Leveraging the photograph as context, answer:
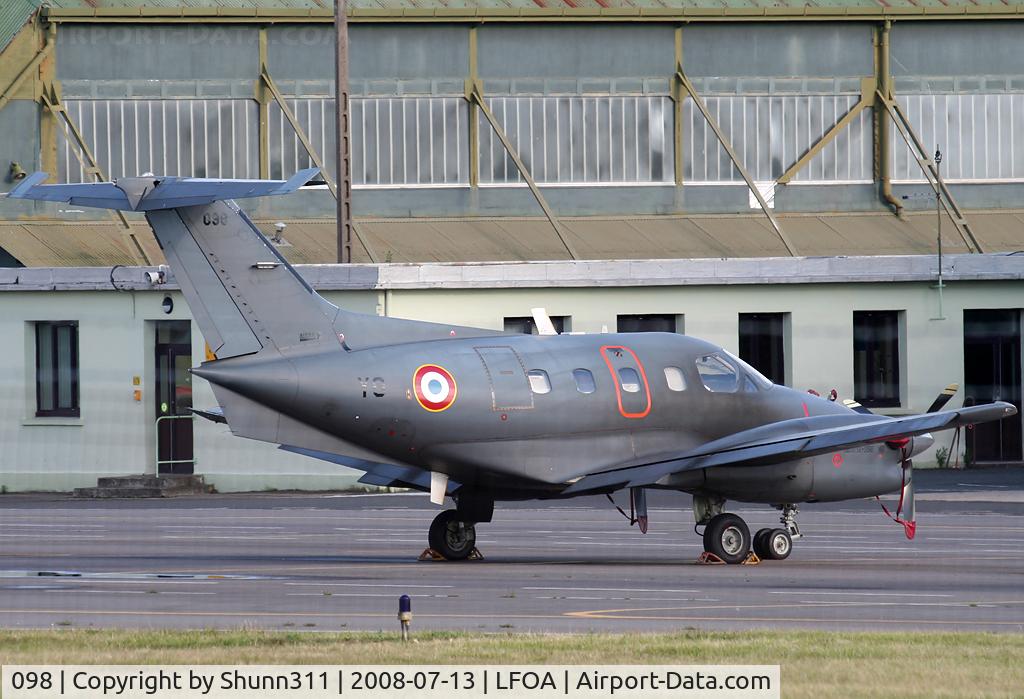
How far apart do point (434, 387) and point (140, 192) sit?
15.6 feet

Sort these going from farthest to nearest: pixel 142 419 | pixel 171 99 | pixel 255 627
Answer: pixel 171 99, pixel 142 419, pixel 255 627

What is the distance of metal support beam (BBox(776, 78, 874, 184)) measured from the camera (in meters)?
57.2

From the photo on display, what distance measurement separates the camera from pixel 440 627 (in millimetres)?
18297

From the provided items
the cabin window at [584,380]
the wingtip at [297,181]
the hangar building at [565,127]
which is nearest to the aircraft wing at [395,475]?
the cabin window at [584,380]

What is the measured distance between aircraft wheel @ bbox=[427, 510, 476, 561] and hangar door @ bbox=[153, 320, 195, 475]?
2092 centimetres

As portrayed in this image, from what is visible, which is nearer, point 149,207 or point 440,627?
point 440,627

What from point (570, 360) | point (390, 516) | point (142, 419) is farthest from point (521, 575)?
point (142, 419)

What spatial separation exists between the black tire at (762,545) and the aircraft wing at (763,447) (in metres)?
1.14

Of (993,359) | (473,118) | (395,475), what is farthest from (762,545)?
(473,118)

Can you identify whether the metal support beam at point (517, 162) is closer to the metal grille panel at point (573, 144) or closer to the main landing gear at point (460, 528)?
the metal grille panel at point (573, 144)

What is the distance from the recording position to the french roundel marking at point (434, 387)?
1006 inches

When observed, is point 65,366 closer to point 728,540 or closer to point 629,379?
point 629,379

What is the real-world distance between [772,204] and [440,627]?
40.0 metres

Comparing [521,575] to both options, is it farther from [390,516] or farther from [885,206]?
[885,206]
